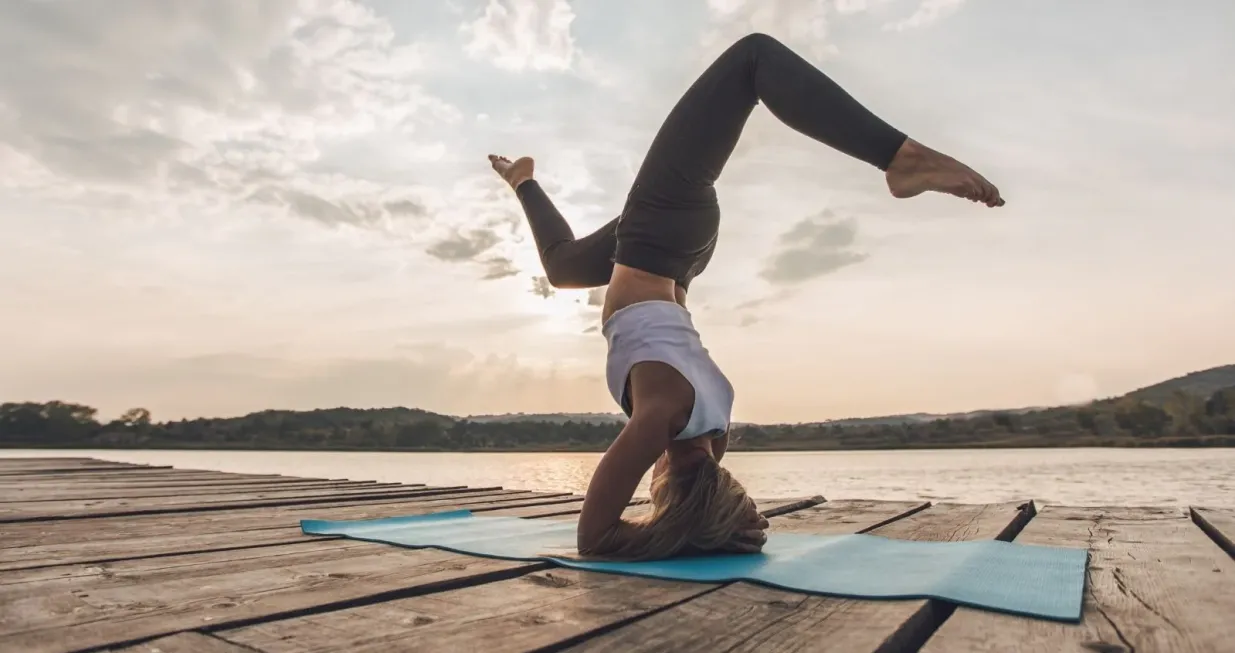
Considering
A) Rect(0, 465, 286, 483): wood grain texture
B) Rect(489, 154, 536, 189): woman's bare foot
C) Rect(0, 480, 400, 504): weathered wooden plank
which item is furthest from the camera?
Rect(0, 465, 286, 483): wood grain texture

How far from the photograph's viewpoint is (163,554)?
253 cm

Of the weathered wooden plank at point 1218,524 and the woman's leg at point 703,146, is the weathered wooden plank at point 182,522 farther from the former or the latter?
the weathered wooden plank at point 1218,524

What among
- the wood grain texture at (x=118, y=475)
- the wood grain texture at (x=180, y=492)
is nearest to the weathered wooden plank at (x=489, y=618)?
the wood grain texture at (x=180, y=492)

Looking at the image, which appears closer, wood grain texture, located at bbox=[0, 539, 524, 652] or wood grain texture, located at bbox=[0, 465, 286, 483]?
wood grain texture, located at bbox=[0, 539, 524, 652]

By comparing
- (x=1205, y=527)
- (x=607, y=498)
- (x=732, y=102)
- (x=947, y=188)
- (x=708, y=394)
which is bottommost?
(x=1205, y=527)

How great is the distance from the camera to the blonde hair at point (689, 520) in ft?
8.45

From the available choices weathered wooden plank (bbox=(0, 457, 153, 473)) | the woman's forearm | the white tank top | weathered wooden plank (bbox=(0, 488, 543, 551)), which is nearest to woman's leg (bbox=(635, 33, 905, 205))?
the white tank top

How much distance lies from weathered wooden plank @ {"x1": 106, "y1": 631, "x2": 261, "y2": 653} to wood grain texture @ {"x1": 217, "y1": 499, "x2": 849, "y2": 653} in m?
0.03

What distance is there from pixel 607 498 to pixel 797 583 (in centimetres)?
72

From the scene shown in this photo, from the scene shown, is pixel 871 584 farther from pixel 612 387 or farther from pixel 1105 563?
pixel 612 387

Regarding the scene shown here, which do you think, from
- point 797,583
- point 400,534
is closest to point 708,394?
point 797,583

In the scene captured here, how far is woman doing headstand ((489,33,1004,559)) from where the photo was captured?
8.44ft

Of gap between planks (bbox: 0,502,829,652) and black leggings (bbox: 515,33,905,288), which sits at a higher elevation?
black leggings (bbox: 515,33,905,288)

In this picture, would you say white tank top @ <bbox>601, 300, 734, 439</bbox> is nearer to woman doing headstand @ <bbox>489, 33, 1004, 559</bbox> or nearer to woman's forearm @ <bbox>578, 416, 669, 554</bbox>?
woman doing headstand @ <bbox>489, 33, 1004, 559</bbox>
